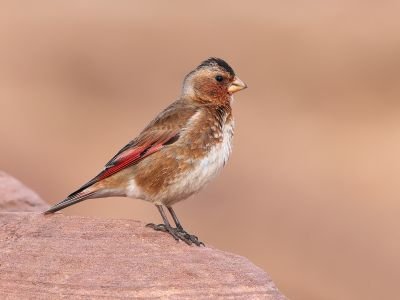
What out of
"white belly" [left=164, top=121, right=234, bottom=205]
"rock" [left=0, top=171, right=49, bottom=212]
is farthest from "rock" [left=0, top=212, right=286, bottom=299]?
"rock" [left=0, top=171, right=49, bottom=212]

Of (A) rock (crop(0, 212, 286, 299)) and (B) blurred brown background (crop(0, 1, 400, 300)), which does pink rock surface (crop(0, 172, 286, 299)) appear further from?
(B) blurred brown background (crop(0, 1, 400, 300))

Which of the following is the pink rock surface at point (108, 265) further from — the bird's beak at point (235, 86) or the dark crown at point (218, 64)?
the dark crown at point (218, 64)

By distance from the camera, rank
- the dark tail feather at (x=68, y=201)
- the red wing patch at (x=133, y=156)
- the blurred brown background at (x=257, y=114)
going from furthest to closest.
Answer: the blurred brown background at (x=257, y=114) < the red wing patch at (x=133, y=156) < the dark tail feather at (x=68, y=201)

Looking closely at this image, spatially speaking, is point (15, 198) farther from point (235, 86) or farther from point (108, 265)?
point (108, 265)

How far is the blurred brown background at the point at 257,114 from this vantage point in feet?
64.1

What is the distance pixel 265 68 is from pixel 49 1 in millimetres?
7774

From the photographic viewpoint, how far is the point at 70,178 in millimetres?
22391

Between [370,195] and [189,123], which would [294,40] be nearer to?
[370,195]

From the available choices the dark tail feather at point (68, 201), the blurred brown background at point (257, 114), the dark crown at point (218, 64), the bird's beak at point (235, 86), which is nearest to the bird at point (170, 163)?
the dark tail feather at point (68, 201)

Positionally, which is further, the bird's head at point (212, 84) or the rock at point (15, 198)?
the rock at point (15, 198)

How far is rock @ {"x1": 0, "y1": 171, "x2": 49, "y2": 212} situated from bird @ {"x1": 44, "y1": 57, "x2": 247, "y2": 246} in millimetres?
1987

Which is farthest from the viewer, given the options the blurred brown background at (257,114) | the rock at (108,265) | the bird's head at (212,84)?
the blurred brown background at (257,114)

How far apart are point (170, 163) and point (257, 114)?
16.4m

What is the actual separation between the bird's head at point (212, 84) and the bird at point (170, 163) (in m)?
0.22
